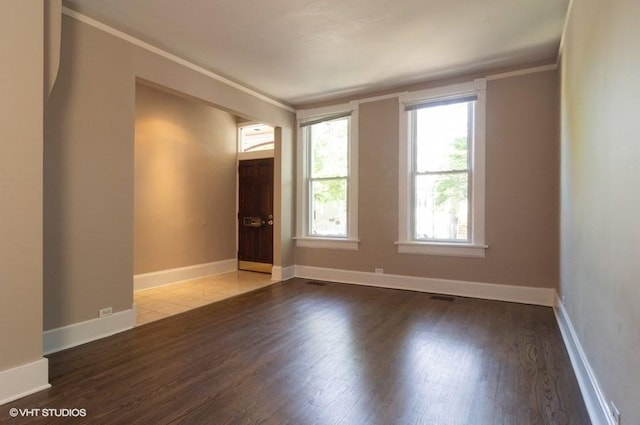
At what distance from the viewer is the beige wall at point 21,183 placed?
81.4 inches

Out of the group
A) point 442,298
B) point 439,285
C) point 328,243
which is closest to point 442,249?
point 439,285

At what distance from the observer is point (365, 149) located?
521 centimetres

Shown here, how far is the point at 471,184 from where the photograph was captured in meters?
4.48

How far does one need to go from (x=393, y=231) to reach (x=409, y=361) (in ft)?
8.48

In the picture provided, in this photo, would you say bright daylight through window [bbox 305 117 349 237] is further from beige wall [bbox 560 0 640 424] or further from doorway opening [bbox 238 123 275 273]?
beige wall [bbox 560 0 640 424]

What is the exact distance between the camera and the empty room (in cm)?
198

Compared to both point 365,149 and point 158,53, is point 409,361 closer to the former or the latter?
point 365,149

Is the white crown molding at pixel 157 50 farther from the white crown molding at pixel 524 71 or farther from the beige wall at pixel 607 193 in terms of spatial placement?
the beige wall at pixel 607 193

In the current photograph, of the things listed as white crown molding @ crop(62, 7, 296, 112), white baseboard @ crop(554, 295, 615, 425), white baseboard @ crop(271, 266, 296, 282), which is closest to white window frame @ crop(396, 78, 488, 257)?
white baseboard @ crop(554, 295, 615, 425)

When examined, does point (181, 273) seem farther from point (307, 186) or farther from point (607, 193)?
point (607, 193)

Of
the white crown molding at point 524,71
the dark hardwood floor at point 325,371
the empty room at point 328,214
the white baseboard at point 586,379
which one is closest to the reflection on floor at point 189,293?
the empty room at point 328,214

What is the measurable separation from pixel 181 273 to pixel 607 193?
5425mm

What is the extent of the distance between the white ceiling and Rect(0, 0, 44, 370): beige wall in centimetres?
97

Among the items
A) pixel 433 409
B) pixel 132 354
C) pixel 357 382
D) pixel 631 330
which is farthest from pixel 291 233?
pixel 631 330
